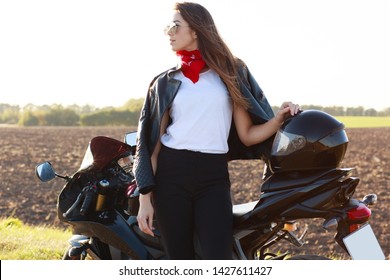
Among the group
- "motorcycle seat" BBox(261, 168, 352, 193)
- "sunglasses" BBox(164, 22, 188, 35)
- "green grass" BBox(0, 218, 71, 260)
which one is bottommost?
"green grass" BBox(0, 218, 71, 260)

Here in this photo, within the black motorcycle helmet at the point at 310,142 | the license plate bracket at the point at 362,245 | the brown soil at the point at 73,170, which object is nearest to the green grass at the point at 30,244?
the brown soil at the point at 73,170

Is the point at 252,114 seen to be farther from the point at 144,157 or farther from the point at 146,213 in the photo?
the point at 146,213

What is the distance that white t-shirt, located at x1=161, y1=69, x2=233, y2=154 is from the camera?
3.46 m

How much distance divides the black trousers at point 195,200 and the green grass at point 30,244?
9.25 ft

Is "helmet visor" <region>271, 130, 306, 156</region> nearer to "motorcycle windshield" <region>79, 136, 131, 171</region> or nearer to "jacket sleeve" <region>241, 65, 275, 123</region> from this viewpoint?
"jacket sleeve" <region>241, 65, 275, 123</region>

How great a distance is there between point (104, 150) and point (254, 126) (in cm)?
99

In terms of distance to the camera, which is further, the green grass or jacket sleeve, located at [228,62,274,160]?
the green grass

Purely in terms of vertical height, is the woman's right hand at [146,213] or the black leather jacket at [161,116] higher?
the black leather jacket at [161,116]

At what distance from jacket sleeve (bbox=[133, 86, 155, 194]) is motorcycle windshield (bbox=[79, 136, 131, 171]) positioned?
51 cm

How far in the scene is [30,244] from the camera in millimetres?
→ 6516

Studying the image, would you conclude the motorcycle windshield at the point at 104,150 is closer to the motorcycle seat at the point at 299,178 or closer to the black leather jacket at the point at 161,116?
the black leather jacket at the point at 161,116

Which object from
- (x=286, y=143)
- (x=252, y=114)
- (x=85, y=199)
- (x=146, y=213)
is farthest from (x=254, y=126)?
(x=85, y=199)

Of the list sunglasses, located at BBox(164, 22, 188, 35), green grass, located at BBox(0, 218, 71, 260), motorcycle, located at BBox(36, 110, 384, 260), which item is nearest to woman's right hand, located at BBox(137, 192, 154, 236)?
motorcycle, located at BBox(36, 110, 384, 260)

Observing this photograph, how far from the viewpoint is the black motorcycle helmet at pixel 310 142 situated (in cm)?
339
